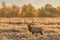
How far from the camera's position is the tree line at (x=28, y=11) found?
5512 centimetres

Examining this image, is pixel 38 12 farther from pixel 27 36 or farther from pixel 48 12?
pixel 27 36

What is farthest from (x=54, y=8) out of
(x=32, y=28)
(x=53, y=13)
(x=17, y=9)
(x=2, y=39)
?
(x=2, y=39)

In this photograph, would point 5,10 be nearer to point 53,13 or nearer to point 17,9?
point 17,9

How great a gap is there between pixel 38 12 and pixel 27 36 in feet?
116

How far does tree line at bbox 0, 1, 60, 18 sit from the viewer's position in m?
55.1

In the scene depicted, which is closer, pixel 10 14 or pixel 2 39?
pixel 2 39

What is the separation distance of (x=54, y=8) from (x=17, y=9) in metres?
7.26

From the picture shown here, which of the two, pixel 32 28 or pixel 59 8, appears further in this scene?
pixel 59 8

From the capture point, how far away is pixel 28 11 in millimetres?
55562

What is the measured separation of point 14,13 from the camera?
183 feet

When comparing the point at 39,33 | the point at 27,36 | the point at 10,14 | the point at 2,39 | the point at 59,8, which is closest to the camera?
the point at 2,39

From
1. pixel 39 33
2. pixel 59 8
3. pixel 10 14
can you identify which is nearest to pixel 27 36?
pixel 39 33

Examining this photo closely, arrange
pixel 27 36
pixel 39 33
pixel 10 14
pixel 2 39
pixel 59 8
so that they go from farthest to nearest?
pixel 59 8
pixel 10 14
pixel 39 33
pixel 27 36
pixel 2 39

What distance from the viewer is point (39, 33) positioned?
2297 cm
